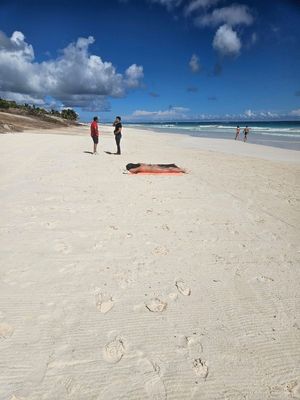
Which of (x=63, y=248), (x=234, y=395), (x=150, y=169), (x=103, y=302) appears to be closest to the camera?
(x=234, y=395)

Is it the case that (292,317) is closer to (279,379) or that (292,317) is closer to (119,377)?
(279,379)

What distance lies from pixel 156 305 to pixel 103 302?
1.94ft

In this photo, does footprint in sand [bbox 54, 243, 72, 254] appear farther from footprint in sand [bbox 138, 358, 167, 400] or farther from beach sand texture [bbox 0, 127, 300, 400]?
footprint in sand [bbox 138, 358, 167, 400]

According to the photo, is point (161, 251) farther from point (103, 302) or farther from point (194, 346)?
point (194, 346)

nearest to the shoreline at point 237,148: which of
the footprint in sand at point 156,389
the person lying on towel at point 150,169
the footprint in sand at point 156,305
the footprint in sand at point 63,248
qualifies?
the person lying on towel at point 150,169

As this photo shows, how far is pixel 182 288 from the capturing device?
3648mm

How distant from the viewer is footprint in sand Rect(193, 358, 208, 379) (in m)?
2.49

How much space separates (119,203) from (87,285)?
3.35 metres

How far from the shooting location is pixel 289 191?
29.2 feet

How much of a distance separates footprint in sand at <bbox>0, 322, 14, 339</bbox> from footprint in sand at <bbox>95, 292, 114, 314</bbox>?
2.82ft

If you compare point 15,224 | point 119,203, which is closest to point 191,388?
point 15,224

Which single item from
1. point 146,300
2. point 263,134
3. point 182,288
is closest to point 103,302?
point 146,300

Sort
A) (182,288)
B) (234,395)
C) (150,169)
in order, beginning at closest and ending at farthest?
(234,395) < (182,288) < (150,169)

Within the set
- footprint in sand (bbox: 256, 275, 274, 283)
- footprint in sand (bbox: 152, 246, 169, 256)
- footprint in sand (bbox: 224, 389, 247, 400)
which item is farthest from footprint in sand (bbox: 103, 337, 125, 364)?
footprint in sand (bbox: 256, 275, 274, 283)
